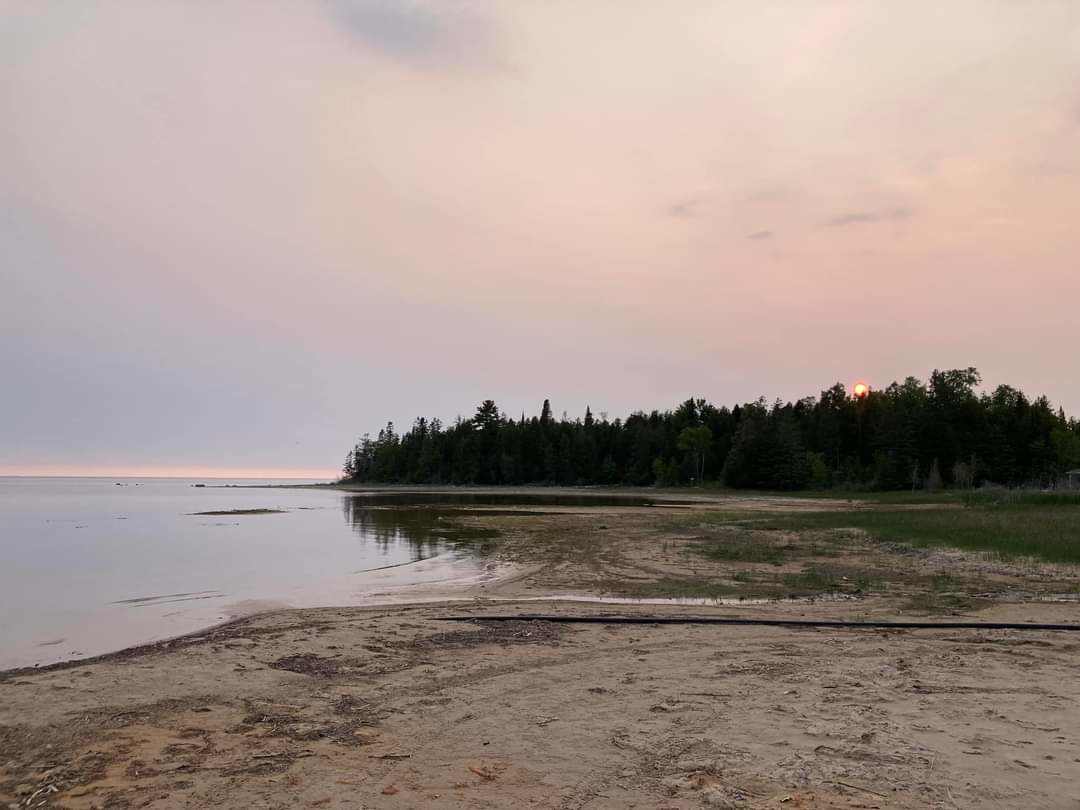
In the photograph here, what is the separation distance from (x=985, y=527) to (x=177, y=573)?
28.3 meters

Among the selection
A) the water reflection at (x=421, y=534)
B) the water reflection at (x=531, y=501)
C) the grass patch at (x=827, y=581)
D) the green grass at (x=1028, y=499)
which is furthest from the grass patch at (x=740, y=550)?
the water reflection at (x=531, y=501)

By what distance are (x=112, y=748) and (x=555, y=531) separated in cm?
2814

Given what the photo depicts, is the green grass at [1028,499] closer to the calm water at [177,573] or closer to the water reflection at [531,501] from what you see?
the water reflection at [531,501]

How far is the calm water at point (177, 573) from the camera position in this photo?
1378 cm

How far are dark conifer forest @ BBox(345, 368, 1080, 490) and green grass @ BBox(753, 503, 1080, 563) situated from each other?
37.4 meters

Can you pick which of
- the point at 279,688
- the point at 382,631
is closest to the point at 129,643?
the point at 382,631

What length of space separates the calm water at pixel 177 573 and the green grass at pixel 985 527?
50.0 ft

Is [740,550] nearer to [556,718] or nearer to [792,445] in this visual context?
[556,718]

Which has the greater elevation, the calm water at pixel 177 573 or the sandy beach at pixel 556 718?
the sandy beach at pixel 556 718

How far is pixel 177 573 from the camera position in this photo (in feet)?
71.5

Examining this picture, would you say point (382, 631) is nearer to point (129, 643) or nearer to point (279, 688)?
point (279, 688)

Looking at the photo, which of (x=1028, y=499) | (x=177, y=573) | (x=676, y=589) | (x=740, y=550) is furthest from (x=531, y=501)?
(x=676, y=589)

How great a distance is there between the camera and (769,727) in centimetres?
669

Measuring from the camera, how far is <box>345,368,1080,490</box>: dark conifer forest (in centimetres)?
9094
